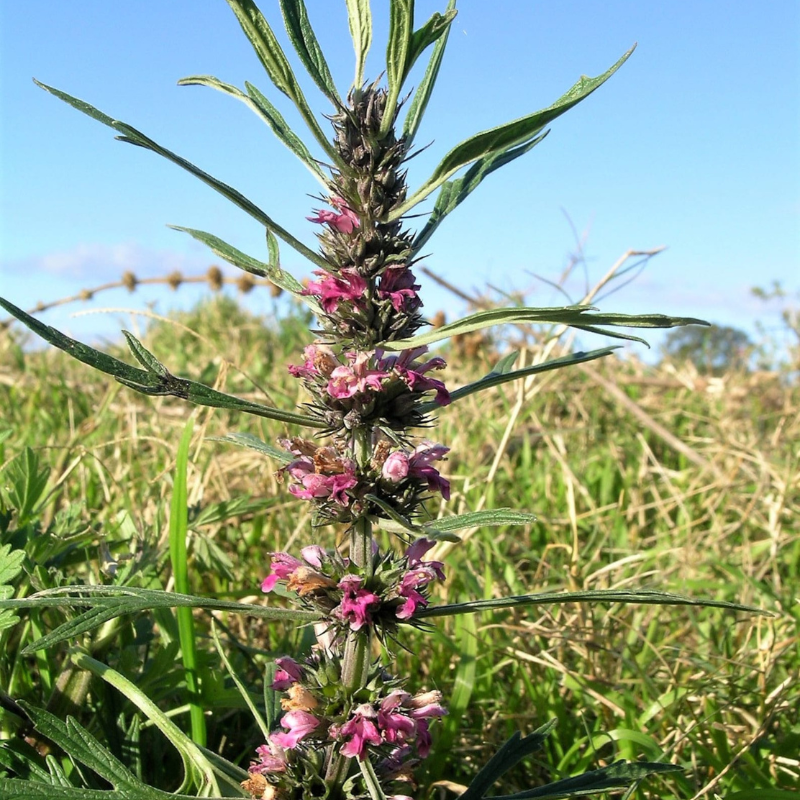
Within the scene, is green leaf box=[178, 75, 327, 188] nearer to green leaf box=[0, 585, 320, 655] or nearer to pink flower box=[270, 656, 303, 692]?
green leaf box=[0, 585, 320, 655]

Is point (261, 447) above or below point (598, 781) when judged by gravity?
above

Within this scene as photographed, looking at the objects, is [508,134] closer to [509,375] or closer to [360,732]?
[509,375]

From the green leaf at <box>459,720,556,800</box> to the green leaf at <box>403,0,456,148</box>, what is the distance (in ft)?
3.79

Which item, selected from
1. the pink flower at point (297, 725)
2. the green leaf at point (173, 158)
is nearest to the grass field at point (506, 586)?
the pink flower at point (297, 725)

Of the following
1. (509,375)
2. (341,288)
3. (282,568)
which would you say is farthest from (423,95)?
(282,568)

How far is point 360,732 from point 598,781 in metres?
0.46

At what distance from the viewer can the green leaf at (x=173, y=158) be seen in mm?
1262

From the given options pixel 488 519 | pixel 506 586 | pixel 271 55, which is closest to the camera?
pixel 271 55

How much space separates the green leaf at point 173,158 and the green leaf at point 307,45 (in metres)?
0.24

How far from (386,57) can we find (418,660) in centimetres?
178

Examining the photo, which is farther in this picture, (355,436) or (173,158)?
(355,436)

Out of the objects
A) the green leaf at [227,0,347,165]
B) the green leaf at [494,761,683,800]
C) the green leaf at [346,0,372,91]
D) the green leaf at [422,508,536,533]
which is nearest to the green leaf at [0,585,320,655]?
the green leaf at [422,508,536,533]

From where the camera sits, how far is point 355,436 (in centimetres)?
147

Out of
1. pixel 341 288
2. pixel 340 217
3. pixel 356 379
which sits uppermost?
pixel 340 217
